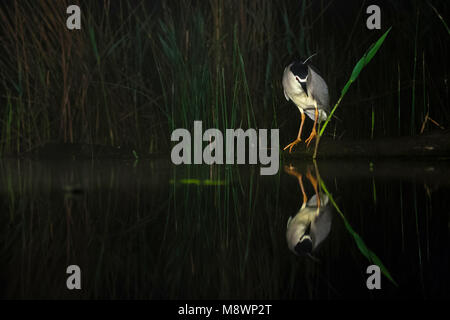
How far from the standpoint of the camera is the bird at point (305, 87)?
3984 millimetres

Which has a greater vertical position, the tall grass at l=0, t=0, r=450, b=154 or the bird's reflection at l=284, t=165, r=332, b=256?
the tall grass at l=0, t=0, r=450, b=154

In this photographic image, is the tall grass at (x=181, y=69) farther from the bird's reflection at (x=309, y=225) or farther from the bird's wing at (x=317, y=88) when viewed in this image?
the bird's reflection at (x=309, y=225)

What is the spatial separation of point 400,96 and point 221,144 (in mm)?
1691

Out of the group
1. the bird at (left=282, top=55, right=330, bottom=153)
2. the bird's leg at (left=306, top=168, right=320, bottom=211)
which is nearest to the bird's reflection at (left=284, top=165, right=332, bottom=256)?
the bird's leg at (left=306, top=168, right=320, bottom=211)

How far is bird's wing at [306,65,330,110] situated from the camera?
13.4 ft

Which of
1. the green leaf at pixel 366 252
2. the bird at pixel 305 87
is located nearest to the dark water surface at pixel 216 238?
the green leaf at pixel 366 252

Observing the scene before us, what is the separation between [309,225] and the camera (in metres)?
1.62

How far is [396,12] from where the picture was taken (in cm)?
453

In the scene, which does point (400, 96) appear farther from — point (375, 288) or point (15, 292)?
point (15, 292)

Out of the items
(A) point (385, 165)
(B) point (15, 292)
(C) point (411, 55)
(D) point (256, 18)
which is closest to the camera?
(B) point (15, 292)

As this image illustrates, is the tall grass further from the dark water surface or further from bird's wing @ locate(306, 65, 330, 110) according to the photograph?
the dark water surface

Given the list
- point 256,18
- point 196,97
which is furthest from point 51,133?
point 256,18

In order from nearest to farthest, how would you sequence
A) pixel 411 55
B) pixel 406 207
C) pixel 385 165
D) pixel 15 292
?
pixel 15 292 → pixel 406 207 → pixel 385 165 → pixel 411 55

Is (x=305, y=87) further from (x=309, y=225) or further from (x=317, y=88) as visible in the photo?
(x=309, y=225)
